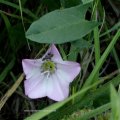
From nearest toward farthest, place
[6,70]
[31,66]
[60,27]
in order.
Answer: [60,27]
[31,66]
[6,70]

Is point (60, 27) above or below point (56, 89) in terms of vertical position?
above

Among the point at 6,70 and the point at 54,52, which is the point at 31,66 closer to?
the point at 54,52

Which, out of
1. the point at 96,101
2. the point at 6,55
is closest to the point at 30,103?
the point at 6,55

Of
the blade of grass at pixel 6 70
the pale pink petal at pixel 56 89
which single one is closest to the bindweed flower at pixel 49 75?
the pale pink petal at pixel 56 89

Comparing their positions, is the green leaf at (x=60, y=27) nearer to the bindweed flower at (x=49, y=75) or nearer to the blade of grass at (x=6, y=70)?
the bindweed flower at (x=49, y=75)

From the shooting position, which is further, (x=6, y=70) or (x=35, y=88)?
(x=6, y=70)

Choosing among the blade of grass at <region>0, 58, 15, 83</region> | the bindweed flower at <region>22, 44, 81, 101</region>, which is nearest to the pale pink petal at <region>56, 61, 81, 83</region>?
the bindweed flower at <region>22, 44, 81, 101</region>

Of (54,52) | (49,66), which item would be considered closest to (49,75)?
(49,66)
